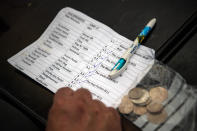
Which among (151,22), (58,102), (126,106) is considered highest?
(151,22)

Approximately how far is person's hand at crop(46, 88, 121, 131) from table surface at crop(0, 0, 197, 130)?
0.19ft

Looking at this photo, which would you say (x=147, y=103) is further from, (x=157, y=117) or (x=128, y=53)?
(x=128, y=53)

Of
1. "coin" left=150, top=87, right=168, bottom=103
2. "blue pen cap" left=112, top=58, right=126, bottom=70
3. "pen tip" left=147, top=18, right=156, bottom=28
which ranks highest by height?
"pen tip" left=147, top=18, right=156, bottom=28

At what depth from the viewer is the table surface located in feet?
2.36

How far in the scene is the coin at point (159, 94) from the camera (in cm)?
62

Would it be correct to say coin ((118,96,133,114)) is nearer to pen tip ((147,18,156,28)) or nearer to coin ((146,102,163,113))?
coin ((146,102,163,113))

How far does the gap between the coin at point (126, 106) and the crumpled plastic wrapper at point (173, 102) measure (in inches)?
0.5

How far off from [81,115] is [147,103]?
193 millimetres

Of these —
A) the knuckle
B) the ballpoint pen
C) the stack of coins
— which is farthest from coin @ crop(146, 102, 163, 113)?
the knuckle

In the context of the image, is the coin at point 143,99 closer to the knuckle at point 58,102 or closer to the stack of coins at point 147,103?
the stack of coins at point 147,103

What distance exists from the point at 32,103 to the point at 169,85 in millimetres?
436

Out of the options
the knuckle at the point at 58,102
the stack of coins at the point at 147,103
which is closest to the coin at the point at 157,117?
the stack of coins at the point at 147,103

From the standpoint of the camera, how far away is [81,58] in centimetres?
76

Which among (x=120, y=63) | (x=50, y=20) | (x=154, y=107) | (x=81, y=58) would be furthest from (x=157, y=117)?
(x=50, y=20)
